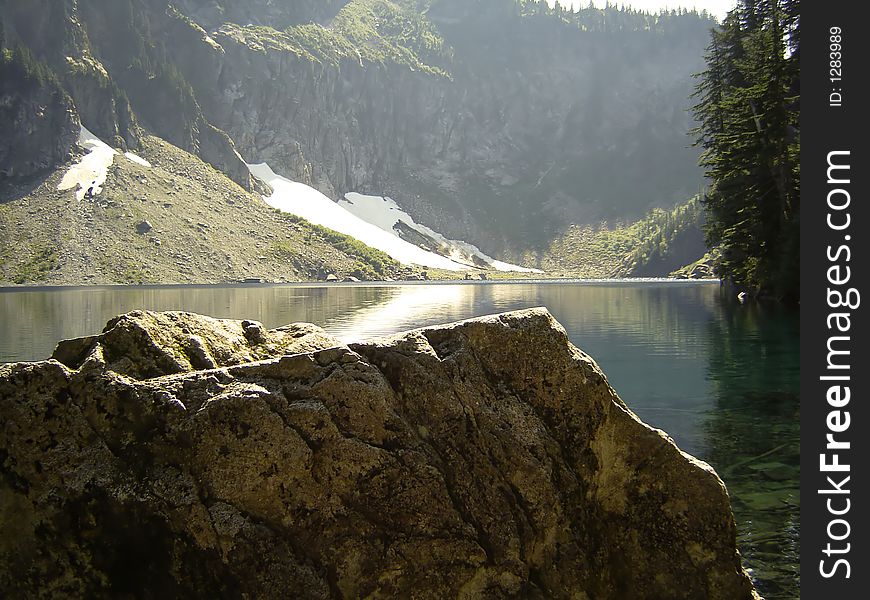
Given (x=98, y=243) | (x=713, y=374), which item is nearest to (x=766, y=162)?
(x=713, y=374)

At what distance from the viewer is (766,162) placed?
50281 millimetres

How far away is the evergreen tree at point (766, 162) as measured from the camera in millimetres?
48562

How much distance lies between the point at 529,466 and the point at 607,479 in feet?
2.99

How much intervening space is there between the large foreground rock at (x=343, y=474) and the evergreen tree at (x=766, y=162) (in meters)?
46.3

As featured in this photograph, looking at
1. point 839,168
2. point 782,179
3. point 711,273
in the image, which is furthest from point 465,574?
point 711,273

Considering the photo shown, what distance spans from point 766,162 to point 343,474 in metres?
52.4

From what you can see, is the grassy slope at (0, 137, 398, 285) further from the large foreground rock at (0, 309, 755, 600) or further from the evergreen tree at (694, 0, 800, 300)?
the large foreground rock at (0, 309, 755, 600)

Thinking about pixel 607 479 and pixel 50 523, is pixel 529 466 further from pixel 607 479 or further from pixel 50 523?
pixel 50 523

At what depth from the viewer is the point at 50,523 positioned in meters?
5.55

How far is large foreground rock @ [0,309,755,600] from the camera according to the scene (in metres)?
5.60

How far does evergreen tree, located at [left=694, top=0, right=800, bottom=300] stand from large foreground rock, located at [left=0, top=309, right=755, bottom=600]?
4628cm

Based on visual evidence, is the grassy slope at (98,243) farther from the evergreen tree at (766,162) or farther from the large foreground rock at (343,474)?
the large foreground rock at (343,474)

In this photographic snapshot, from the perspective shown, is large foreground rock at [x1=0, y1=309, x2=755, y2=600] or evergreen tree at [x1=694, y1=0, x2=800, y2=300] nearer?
large foreground rock at [x1=0, y1=309, x2=755, y2=600]

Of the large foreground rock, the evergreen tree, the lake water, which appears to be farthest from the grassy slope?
the large foreground rock
